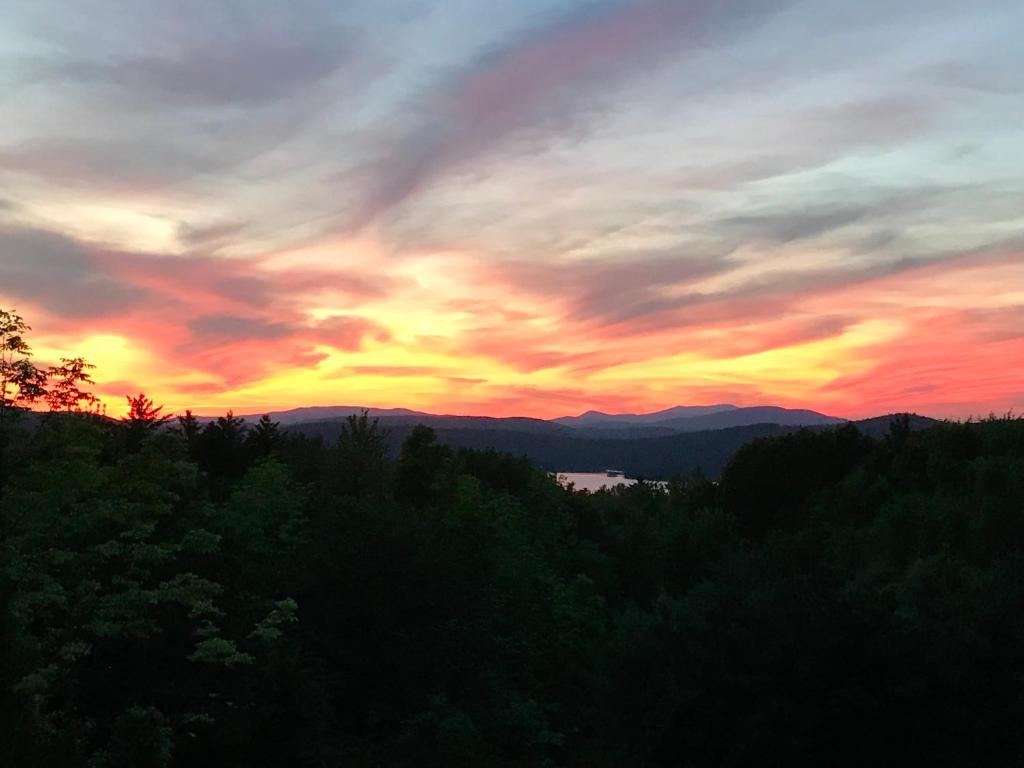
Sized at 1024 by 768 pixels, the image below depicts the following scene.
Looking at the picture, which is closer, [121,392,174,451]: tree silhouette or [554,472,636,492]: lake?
[121,392,174,451]: tree silhouette

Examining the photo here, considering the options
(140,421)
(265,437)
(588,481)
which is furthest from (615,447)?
(140,421)

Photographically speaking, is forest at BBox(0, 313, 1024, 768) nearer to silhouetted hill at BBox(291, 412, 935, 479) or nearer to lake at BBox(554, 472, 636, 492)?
lake at BBox(554, 472, 636, 492)

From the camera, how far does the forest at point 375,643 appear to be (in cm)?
1984

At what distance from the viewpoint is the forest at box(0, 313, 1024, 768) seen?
65.1 feet

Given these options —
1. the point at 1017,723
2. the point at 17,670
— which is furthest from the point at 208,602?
the point at 1017,723

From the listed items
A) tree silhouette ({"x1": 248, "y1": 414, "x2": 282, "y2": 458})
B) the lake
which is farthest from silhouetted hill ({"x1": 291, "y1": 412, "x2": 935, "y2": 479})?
tree silhouette ({"x1": 248, "y1": 414, "x2": 282, "y2": 458})

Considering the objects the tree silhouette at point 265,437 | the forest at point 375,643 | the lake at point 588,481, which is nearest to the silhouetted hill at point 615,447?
the lake at point 588,481

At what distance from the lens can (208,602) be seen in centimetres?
2103

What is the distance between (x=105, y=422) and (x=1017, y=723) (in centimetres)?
2352

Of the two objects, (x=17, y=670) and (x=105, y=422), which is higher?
(x=105, y=422)

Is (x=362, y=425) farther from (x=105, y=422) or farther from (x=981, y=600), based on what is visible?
(x=981, y=600)

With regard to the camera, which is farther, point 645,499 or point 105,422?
point 645,499

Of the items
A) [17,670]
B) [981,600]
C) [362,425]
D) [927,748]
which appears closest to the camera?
[17,670]

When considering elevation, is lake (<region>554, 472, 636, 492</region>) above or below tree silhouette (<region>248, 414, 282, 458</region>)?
below
